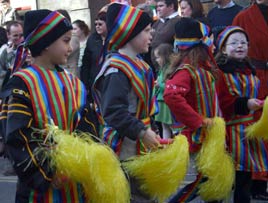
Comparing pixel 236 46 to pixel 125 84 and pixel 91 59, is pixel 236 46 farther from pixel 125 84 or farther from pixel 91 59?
pixel 91 59

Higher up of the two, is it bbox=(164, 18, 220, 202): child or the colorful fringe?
bbox=(164, 18, 220, 202): child

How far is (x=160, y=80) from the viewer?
26.1 ft

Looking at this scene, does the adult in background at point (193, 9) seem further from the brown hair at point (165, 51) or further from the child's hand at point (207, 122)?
the child's hand at point (207, 122)

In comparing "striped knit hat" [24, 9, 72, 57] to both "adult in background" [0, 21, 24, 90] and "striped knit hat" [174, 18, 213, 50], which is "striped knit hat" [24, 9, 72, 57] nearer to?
"striped knit hat" [174, 18, 213, 50]

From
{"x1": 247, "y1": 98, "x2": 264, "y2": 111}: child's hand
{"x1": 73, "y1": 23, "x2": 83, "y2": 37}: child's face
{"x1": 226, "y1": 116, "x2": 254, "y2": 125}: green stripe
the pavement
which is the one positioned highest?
{"x1": 73, "y1": 23, "x2": 83, "y2": 37}: child's face

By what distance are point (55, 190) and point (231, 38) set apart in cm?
251

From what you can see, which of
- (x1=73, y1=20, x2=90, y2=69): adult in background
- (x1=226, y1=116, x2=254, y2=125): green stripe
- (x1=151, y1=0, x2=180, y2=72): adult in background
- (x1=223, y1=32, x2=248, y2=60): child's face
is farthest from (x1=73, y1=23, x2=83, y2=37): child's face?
(x1=226, y1=116, x2=254, y2=125): green stripe

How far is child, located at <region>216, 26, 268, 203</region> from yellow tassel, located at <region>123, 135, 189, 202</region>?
1255mm

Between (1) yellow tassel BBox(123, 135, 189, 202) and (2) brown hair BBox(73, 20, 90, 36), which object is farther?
(2) brown hair BBox(73, 20, 90, 36)

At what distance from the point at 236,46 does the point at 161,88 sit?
102 inches

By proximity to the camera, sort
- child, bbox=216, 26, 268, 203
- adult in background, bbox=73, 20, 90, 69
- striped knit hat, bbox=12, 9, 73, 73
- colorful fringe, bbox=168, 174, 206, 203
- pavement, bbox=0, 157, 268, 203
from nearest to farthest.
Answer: striped knit hat, bbox=12, 9, 73, 73 → colorful fringe, bbox=168, 174, 206, 203 → child, bbox=216, 26, 268, 203 → pavement, bbox=0, 157, 268, 203 → adult in background, bbox=73, 20, 90, 69

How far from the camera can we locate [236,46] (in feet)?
17.4

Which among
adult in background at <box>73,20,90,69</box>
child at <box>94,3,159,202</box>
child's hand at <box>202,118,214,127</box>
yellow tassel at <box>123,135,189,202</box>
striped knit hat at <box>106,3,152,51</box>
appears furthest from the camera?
adult in background at <box>73,20,90,69</box>

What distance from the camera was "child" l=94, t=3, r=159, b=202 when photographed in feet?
13.0
